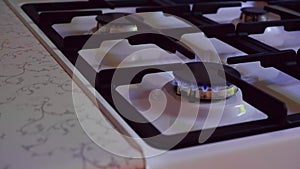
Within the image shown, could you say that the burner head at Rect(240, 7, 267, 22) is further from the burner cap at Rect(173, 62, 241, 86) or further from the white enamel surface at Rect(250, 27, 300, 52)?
the burner cap at Rect(173, 62, 241, 86)

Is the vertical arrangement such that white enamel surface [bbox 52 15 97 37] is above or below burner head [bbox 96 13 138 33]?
below

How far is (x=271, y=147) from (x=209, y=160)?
8 centimetres

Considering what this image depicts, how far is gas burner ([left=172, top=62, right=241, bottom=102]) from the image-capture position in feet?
1.87

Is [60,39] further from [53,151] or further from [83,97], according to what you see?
[53,151]

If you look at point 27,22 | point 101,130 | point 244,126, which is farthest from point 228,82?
point 27,22

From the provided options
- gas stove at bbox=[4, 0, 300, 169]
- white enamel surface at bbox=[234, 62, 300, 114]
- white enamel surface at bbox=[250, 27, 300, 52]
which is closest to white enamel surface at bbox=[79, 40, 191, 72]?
gas stove at bbox=[4, 0, 300, 169]

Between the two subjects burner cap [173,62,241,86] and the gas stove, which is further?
burner cap [173,62,241,86]

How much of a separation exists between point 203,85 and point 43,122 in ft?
0.69

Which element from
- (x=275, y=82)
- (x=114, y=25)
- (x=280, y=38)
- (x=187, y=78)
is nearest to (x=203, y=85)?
(x=187, y=78)

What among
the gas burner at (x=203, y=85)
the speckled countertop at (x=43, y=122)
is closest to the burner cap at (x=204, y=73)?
the gas burner at (x=203, y=85)

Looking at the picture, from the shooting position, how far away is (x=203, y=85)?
568mm

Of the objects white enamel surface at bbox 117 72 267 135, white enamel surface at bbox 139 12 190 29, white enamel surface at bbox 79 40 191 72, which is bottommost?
white enamel surface at bbox 117 72 267 135

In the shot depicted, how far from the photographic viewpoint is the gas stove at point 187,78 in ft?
1.53

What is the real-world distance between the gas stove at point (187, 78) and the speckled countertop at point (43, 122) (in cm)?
2
